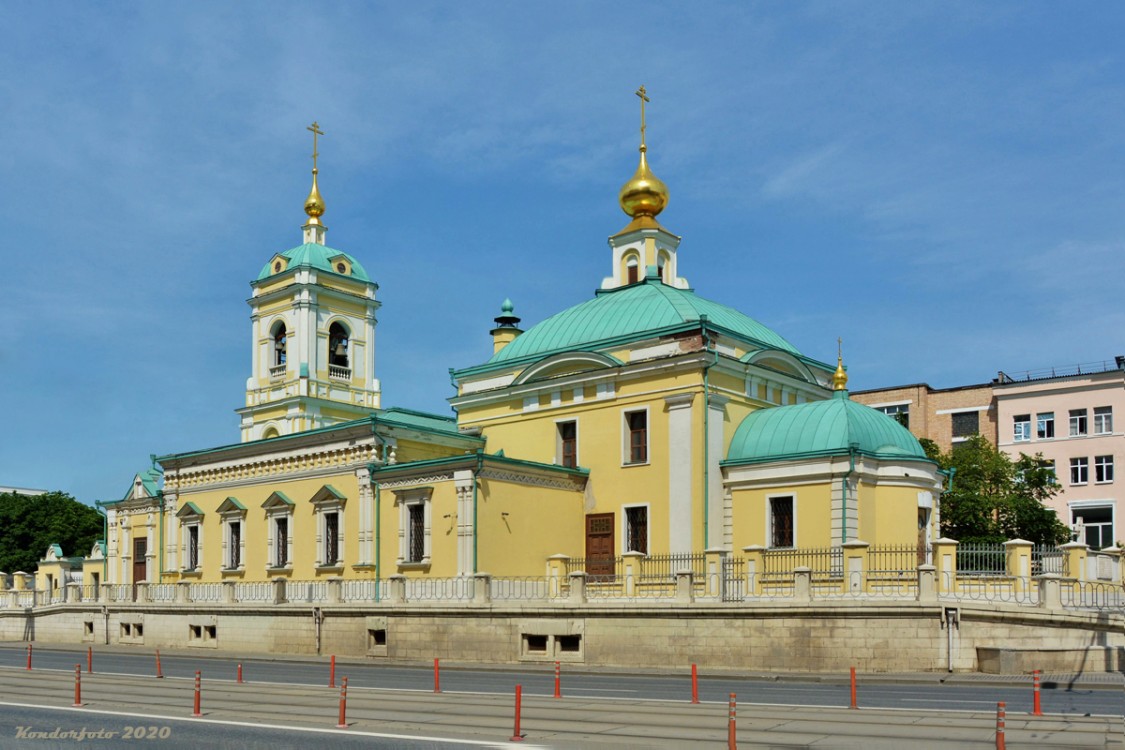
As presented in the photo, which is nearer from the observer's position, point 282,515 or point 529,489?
point 529,489

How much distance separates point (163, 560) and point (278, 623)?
10330 millimetres

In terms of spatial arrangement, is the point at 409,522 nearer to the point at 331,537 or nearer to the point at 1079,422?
the point at 331,537

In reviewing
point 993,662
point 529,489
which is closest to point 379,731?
point 993,662

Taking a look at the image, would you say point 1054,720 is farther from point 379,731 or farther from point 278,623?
point 278,623

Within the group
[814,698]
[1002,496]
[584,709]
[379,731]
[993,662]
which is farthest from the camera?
[1002,496]

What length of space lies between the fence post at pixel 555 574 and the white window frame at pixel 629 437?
4.91 metres

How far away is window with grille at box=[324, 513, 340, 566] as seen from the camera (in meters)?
37.8

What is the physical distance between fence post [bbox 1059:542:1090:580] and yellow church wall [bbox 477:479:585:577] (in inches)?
545

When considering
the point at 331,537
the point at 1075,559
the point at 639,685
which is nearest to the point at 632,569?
the point at 639,685

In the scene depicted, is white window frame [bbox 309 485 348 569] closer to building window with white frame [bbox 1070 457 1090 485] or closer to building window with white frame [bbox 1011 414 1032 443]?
building window with white frame [bbox 1070 457 1090 485]

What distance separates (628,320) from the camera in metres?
36.7

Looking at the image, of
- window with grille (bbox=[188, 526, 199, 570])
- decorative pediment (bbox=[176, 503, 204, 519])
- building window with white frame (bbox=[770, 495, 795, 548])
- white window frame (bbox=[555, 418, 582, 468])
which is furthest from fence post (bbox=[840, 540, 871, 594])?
window with grille (bbox=[188, 526, 199, 570])

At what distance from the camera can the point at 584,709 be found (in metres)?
17.9

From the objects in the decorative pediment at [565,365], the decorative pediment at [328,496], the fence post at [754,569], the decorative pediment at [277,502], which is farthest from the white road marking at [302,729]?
the decorative pediment at [277,502]
